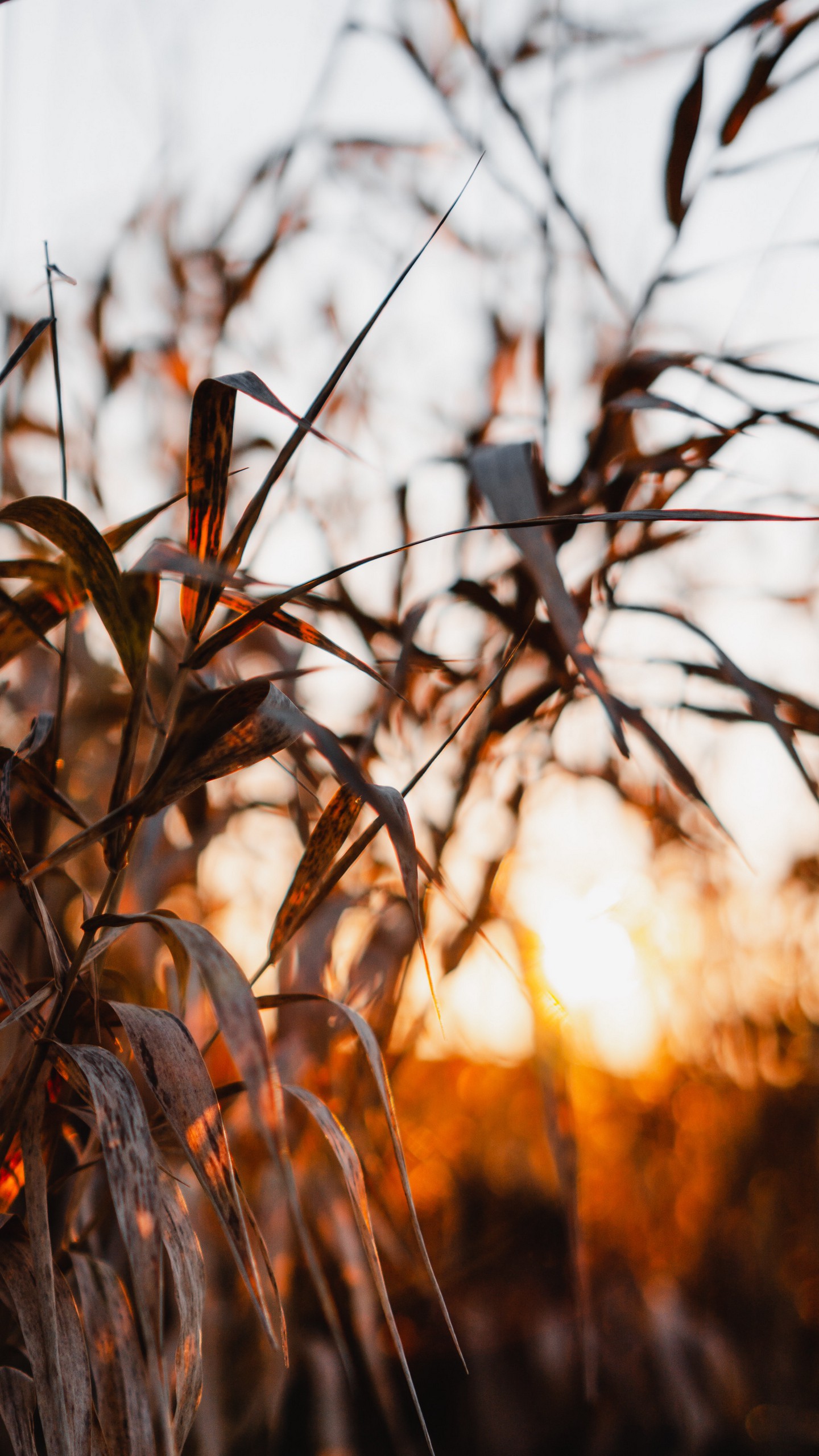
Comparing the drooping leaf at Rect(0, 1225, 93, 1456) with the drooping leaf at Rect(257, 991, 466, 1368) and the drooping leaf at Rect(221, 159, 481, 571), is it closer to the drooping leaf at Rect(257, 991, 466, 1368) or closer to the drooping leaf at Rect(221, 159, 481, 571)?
the drooping leaf at Rect(257, 991, 466, 1368)

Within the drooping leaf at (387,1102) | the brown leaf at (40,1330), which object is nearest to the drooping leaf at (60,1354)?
the brown leaf at (40,1330)

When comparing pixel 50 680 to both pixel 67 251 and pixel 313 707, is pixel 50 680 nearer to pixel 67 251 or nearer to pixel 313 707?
pixel 313 707

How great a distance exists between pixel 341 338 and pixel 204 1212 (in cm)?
81

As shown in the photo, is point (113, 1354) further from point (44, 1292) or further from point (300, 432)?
point (300, 432)

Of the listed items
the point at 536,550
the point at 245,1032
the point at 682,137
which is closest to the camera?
the point at 245,1032

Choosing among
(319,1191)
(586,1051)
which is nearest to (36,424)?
(319,1191)

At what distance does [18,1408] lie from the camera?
28 centimetres

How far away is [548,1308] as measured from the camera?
1.07 metres

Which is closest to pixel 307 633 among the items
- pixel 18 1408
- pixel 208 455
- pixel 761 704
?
pixel 208 455

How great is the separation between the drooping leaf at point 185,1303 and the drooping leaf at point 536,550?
19cm

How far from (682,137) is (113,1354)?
55cm

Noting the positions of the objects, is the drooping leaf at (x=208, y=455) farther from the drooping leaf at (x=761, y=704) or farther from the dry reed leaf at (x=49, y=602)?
the drooping leaf at (x=761, y=704)

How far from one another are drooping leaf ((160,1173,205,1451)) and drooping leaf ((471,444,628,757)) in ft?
0.64

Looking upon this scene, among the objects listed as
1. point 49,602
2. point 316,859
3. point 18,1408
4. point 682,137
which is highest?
point 682,137
